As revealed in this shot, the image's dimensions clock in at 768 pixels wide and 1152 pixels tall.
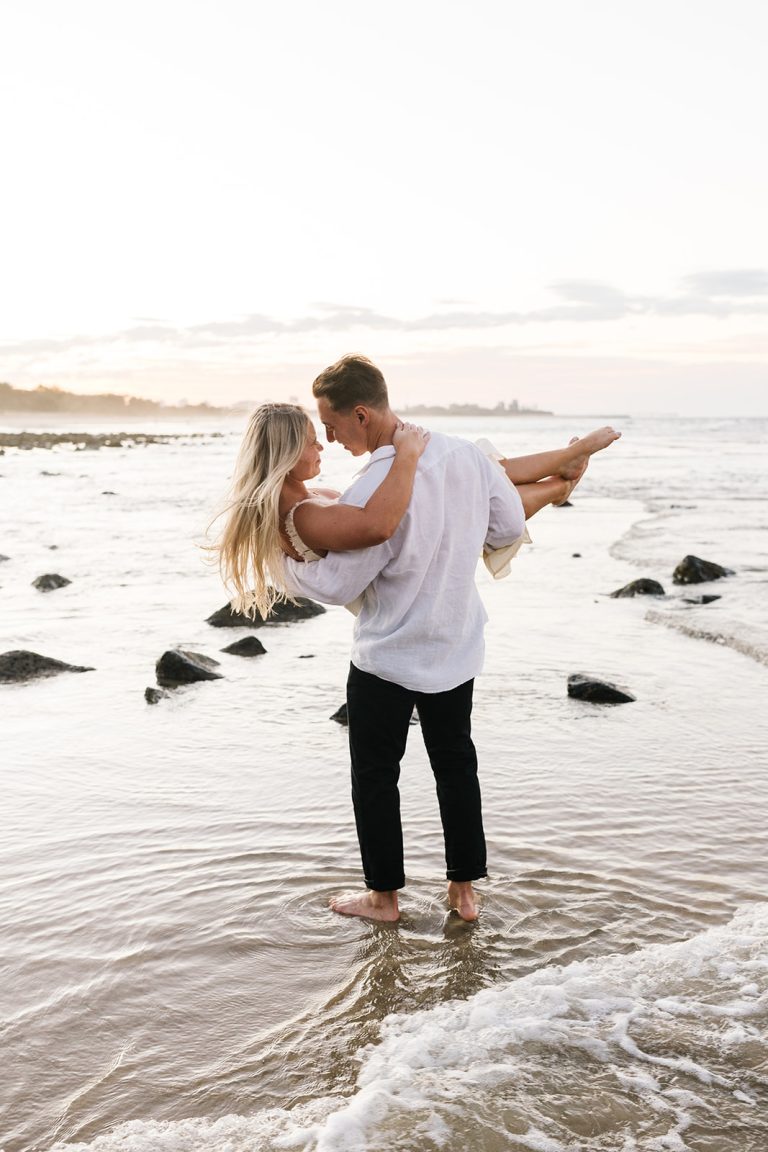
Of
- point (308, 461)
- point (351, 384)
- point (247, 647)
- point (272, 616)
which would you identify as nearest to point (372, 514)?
point (308, 461)

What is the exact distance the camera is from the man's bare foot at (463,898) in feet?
13.2

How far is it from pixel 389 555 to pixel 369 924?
4.84 ft

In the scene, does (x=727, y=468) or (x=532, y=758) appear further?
(x=727, y=468)

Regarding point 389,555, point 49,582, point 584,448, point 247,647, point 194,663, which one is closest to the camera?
point 389,555

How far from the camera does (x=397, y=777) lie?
4.07m

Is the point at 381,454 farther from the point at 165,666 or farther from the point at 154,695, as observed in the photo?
the point at 165,666

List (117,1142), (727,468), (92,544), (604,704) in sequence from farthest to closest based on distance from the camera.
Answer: (727,468)
(92,544)
(604,704)
(117,1142)

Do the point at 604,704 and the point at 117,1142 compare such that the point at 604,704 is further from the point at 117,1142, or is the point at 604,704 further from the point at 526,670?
the point at 117,1142

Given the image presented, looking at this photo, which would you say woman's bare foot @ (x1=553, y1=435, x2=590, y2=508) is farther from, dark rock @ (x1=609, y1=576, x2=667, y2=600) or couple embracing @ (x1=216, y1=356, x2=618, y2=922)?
dark rock @ (x1=609, y1=576, x2=667, y2=600)

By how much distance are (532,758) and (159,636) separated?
14.3ft

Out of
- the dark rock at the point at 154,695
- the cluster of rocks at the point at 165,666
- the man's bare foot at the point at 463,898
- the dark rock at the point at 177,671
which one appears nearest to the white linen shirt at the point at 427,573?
the man's bare foot at the point at 463,898

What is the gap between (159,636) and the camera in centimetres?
911

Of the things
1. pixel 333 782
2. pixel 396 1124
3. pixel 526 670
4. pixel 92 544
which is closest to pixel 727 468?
pixel 92 544

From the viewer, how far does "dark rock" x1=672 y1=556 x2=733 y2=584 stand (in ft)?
38.5
